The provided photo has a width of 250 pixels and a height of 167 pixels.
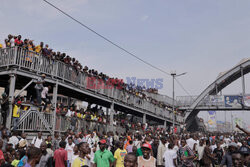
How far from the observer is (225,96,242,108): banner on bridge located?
34.6 meters

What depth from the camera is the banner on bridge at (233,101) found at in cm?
3459

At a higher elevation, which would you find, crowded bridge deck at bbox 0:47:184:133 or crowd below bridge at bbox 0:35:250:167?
crowded bridge deck at bbox 0:47:184:133

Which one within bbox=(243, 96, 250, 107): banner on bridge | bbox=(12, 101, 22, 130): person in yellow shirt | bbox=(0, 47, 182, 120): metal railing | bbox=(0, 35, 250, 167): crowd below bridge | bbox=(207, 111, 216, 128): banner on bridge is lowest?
bbox=(0, 35, 250, 167): crowd below bridge

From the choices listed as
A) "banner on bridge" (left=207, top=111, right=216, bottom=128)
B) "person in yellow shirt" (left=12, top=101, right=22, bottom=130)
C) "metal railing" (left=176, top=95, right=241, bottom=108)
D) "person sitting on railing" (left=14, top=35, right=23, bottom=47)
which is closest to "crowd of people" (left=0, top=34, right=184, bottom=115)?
"person sitting on railing" (left=14, top=35, right=23, bottom=47)

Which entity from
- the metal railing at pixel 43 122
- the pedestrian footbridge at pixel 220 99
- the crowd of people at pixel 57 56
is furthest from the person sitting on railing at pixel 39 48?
the pedestrian footbridge at pixel 220 99

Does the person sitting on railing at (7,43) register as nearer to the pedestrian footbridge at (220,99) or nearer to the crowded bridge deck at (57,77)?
the crowded bridge deck at (57,77)

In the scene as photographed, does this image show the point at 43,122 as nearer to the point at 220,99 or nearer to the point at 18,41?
the point at 18,41

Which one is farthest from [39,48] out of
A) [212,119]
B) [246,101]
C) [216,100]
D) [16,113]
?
[212,119]

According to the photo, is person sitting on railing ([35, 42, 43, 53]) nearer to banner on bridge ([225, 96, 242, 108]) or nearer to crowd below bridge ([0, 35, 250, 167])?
crowd below bridge ([0, 35, 250, 167])

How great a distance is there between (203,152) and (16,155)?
280 inches

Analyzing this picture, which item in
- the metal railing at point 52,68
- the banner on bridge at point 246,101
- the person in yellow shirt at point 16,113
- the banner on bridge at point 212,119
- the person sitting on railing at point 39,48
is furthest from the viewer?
the banner on bridge at point 212,119

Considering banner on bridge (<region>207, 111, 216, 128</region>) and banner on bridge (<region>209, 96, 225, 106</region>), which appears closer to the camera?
banner on bridge (<region>209, 96, 225, 106</region>)

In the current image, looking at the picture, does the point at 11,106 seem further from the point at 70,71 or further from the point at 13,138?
the point at 70,71

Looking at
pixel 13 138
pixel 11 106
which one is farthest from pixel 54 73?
pixel 13 138
